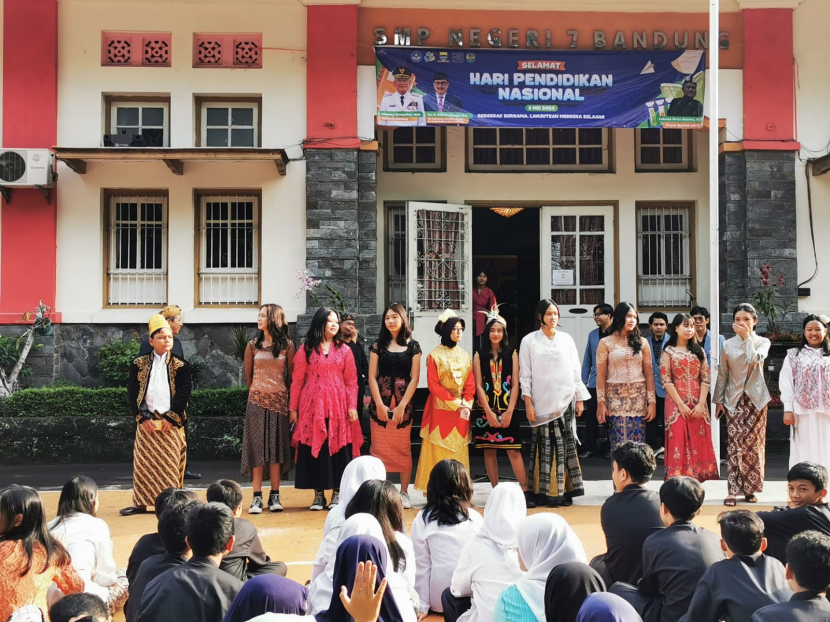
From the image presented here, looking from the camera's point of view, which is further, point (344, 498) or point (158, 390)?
point (158, 390)

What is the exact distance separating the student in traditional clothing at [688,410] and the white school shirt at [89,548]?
4.77m

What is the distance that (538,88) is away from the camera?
448 inches

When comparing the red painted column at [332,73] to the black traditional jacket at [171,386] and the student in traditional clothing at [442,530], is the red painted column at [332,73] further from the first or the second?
the student in traditional clothing at [442,530]

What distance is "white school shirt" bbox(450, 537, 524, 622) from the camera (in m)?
3.81

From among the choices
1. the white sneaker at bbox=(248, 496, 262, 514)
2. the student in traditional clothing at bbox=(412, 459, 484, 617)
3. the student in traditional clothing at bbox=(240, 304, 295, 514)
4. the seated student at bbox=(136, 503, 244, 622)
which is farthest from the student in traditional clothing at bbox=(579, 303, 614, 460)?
the seated student at bbox=(136, 503, 244, 622)

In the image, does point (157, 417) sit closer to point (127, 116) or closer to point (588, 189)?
point (127, 116)

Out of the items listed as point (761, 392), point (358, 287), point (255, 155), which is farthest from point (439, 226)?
point (761, 392)

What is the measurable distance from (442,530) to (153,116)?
9062 mm

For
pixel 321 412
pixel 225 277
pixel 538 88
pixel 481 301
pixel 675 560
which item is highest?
pixel 538 88

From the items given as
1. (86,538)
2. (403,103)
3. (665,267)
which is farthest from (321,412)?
(665,267)

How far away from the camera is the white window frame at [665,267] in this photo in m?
12.5

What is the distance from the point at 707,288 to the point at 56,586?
34.2 ft

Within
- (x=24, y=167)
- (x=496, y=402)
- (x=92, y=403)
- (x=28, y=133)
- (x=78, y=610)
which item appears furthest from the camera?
(x=28, y=133)

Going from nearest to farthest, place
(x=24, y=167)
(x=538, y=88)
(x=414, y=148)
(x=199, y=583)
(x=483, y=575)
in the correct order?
1. (x=199, y=583)
2. (x=483, y=575)
3. (x=24, y=167)
4. (x=538, y=88)
5. (x=414, y=148)
